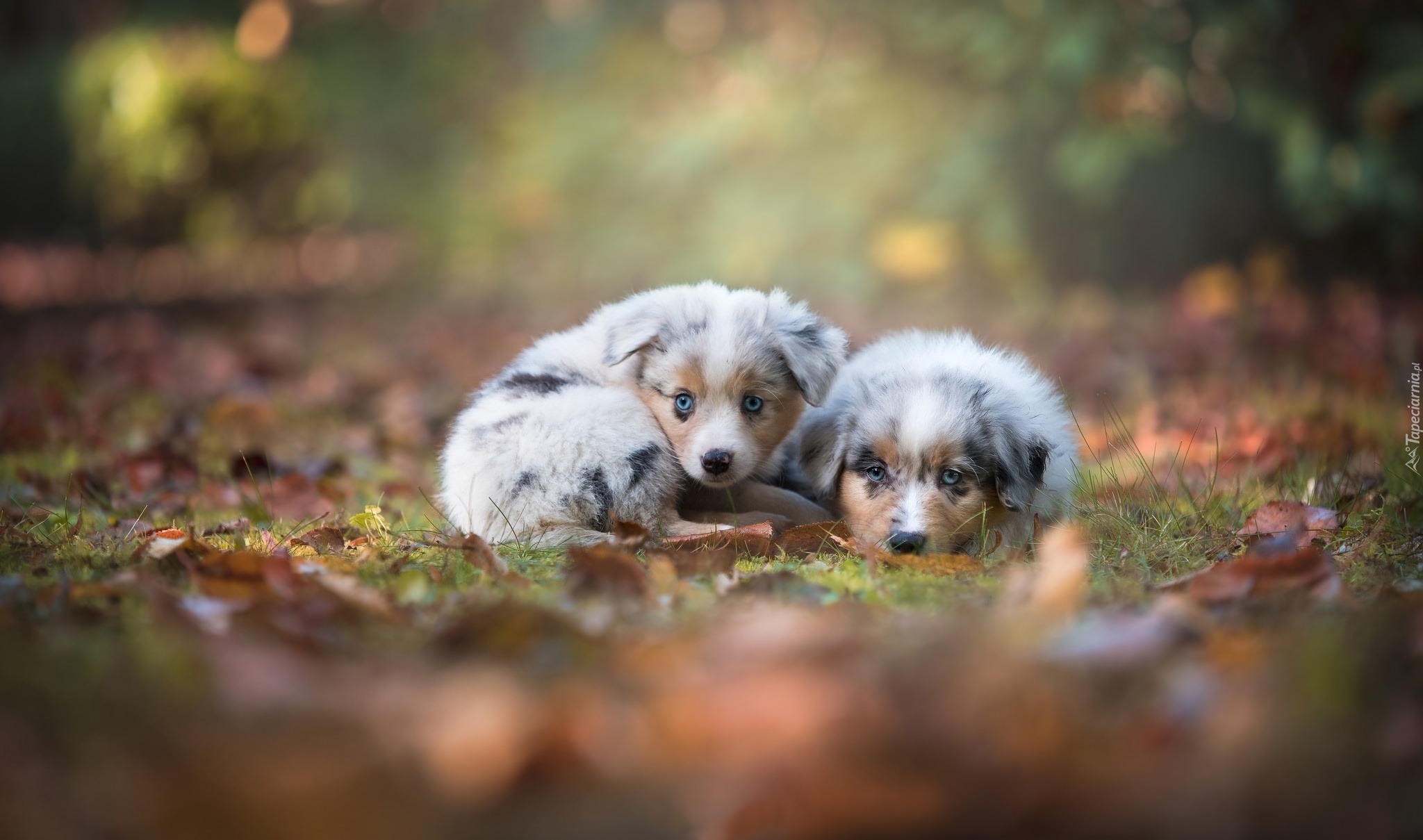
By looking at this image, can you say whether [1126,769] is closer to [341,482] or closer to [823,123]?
[341,482]

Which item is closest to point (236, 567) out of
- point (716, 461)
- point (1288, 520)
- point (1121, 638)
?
point (716, 461)

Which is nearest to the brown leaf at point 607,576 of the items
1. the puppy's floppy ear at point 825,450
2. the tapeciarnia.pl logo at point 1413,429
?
the puppy's floppy ear at point 825,450

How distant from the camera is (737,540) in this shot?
11.2 ft

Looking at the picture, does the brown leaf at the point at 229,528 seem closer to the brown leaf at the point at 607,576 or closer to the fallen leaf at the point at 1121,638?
the brown leaf at the point at 607,576

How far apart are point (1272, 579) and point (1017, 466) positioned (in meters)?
0.99

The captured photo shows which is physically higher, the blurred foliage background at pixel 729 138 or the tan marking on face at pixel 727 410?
the blurred foliage background at pixel 729 138

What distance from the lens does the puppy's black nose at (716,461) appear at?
3746 millimetres

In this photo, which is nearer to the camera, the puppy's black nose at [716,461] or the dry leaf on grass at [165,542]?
the dry leaf on grass at [165,542]

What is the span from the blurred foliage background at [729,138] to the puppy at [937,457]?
13.2 feet

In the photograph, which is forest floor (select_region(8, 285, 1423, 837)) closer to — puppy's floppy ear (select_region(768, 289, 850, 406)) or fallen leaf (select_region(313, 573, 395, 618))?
fallen leaf (select_region(313, 573, 395, 618))

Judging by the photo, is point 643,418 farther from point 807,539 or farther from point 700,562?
point 700,562

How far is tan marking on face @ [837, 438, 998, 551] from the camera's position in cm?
346

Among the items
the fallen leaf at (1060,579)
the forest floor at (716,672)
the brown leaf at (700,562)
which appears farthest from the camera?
the brown leaf at (700,562)

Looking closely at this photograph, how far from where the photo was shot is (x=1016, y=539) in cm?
365
